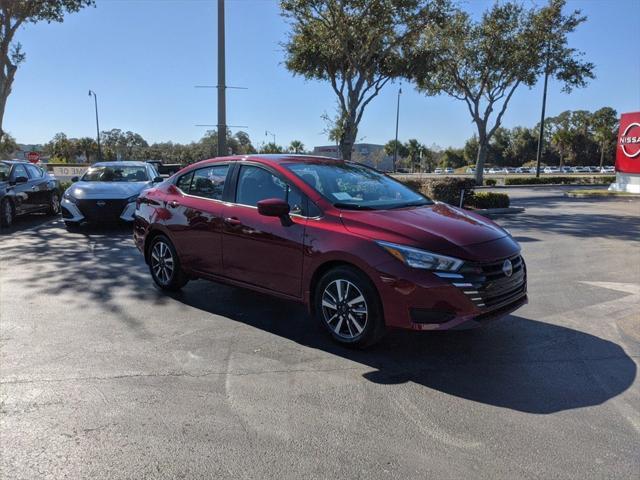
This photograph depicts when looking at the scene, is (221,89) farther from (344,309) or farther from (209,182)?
(344,309)

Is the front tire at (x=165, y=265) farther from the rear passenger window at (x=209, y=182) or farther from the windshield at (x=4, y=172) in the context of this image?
the windshield at (x=4, y=172)

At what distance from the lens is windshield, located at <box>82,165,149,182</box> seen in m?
12.1

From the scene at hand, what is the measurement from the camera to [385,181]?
18.6 feet

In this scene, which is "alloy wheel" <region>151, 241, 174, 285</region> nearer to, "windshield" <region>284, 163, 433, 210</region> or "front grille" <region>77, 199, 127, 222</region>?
"windshield" <region>284, 163, 433, 210</region>

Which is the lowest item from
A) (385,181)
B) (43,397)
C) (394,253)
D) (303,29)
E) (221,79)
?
(43,397)

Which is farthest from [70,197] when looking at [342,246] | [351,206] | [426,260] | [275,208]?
[426,260]

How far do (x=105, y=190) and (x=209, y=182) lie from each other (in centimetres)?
640

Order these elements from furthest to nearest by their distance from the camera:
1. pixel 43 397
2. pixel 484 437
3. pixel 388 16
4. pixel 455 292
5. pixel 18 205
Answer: pixel 388 16, pixel 18 205, pixel 455 292, pixel 43 397, pixel 484 437

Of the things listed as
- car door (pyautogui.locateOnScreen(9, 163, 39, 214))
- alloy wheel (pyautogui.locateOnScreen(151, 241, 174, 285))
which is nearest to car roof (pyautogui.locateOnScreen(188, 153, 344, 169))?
alloy wheel (pyautogui.locateOnScreen(151, 241, 174, 285))

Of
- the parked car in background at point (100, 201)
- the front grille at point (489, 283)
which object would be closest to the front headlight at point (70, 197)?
the parked car in background at point (100, 201)

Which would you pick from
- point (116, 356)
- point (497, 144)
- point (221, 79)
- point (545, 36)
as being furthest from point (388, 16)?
point (497, 144)

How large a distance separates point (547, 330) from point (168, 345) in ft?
11.7

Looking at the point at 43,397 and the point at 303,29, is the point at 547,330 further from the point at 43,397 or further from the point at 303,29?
the point at 303,29

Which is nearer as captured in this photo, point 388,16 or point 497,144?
point 388,16
